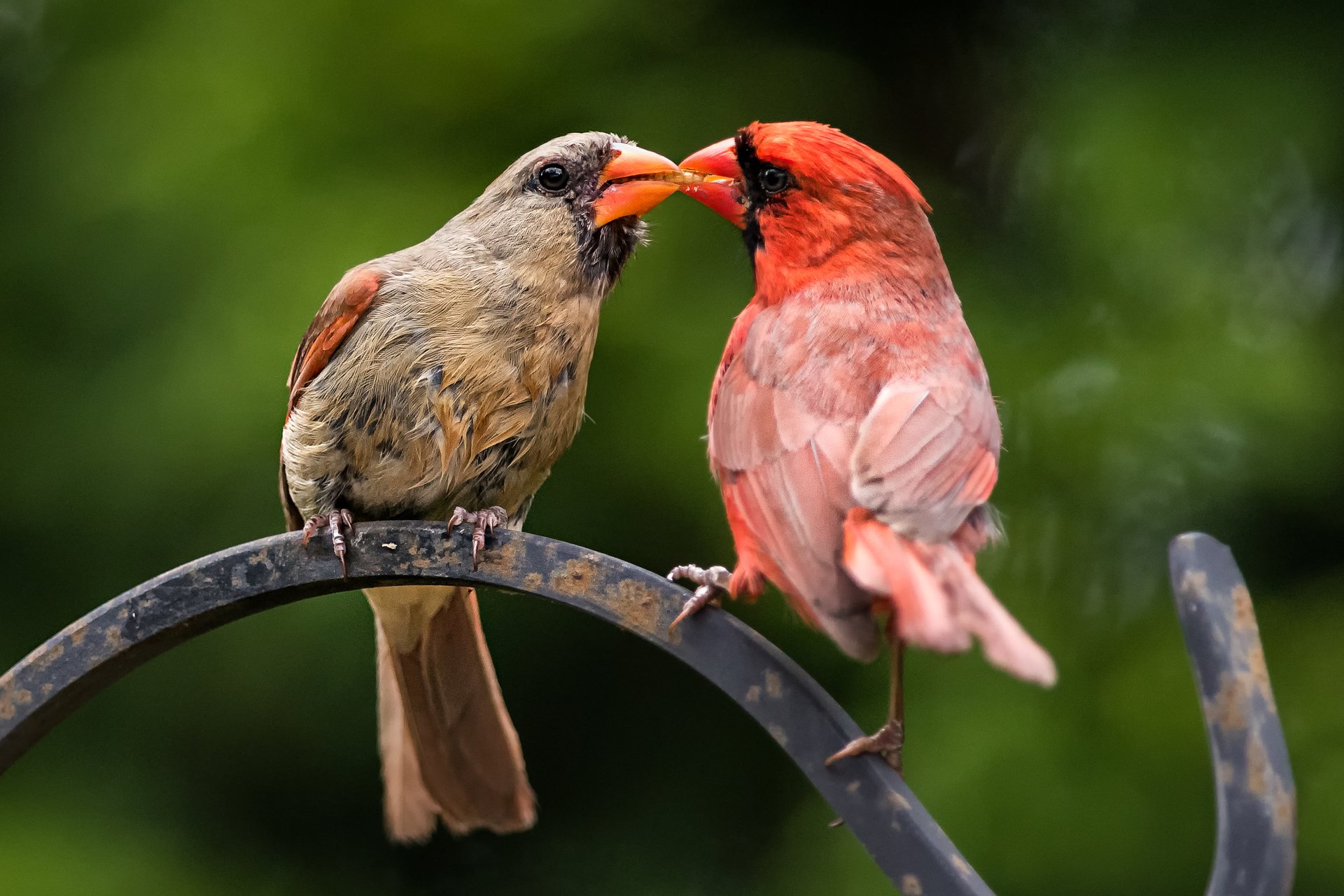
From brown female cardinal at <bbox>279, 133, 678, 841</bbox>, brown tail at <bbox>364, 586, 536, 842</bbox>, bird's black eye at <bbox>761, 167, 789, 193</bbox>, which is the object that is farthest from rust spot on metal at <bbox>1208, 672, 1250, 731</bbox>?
brown tail at <bbox>364, 586, 536, 842</bbox>

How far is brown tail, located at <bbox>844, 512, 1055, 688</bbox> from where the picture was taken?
1196 mm

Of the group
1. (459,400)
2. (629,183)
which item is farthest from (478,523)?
(629,183)

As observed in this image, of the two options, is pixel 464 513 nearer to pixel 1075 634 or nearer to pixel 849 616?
pixel 849 616

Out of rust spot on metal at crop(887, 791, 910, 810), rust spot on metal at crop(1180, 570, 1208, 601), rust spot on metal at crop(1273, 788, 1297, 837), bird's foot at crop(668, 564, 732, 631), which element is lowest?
rust spot on metal at crop(1273, 788, 1297, 837)

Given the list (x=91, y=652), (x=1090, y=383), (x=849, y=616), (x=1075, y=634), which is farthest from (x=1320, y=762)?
(x=91, y=652)

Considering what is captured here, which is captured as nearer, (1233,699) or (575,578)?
(1233,699)

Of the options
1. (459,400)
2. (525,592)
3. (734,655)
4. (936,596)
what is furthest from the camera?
(459,400)

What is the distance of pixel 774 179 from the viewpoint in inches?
73.1

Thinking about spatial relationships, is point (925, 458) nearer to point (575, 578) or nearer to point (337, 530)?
point (575, 578)

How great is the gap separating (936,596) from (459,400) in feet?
3.20

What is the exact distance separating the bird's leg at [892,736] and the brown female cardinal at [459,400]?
2.50 feet

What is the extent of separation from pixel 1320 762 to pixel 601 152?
6.00 ft

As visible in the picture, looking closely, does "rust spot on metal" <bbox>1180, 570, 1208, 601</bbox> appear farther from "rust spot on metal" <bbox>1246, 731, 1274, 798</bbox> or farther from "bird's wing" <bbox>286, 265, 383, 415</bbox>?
"bird's wing" <bbox>286, 265, 383, 415</bbox>

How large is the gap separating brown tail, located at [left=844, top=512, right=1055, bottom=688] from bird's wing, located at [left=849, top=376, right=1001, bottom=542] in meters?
0.02
